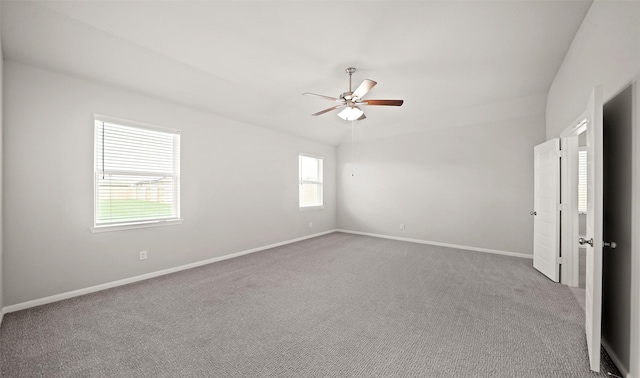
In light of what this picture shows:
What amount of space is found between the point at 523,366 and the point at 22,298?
15.3 ft

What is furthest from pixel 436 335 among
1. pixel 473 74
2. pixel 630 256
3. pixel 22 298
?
pixel 22 298

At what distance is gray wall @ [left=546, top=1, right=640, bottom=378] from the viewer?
153cm

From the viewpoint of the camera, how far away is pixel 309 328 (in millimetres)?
2240

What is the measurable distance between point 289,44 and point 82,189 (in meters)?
3.02

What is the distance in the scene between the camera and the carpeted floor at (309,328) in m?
1.75

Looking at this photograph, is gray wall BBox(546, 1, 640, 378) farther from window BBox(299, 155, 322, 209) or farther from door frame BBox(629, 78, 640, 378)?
window BBox(299, 155, 322, 209)

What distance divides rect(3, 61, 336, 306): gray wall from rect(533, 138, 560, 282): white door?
483cm

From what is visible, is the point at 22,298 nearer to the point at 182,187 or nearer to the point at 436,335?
the point at 182,187

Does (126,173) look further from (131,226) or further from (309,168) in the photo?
(309,168)

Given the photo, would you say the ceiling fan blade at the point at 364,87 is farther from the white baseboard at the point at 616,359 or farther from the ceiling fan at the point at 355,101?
the white baseboard at the point at 616,359

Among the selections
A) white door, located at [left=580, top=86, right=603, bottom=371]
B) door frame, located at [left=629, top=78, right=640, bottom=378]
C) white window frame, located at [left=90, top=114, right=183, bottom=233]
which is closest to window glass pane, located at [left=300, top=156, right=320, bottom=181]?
white window frame, located at [left=90, top=114, right=183, bottom=233]

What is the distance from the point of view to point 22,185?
258cm

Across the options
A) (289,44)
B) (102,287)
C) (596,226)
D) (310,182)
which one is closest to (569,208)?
(596,226)

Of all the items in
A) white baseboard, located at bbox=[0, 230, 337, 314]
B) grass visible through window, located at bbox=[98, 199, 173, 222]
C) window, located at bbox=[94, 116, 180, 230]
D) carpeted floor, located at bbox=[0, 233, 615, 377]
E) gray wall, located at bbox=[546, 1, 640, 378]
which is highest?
gray wall, located at bbox=[546, 1, 640, 378]
